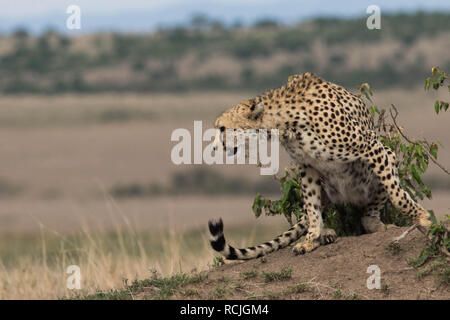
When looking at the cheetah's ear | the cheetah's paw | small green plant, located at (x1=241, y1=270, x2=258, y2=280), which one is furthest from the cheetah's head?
the cheetah's paw

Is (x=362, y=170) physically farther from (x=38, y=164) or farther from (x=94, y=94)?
(x=94, y=94)

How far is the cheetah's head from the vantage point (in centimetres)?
534

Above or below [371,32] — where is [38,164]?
below

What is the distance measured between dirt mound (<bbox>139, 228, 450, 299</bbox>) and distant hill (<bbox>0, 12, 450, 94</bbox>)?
25.5 metres

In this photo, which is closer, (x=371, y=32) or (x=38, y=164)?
(x=38, y=164)

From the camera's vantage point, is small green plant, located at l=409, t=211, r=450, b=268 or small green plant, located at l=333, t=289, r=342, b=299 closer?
small green plant, located at l=333, t=289, r=342, b=299

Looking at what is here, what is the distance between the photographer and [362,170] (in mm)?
5578

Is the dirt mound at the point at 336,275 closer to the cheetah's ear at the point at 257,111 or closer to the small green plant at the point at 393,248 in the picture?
the small green plant at the point at 393,248

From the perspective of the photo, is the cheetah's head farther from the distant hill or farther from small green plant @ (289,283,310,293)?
the distant hill

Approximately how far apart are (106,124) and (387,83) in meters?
9.02

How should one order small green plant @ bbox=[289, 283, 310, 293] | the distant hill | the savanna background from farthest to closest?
1. the distant hill
2. the savanna background
3. small green plant @ bbox=[289, 283, 310, 293]

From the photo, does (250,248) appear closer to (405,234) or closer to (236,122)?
(236,122)
